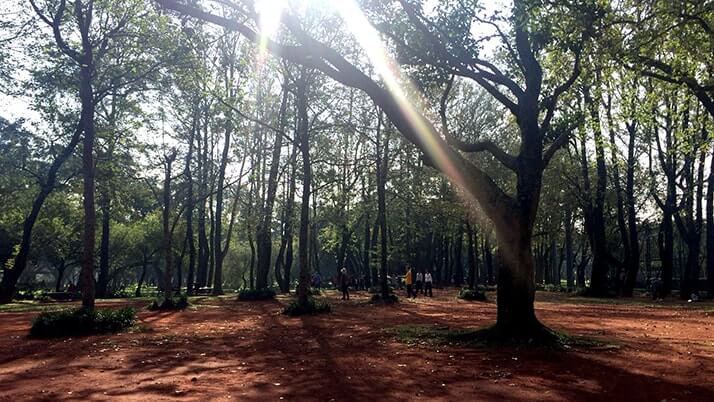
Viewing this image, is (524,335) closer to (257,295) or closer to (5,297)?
(257,295)

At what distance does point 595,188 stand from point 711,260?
280 inches

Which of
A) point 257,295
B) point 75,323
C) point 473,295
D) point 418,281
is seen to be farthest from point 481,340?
point 418,281

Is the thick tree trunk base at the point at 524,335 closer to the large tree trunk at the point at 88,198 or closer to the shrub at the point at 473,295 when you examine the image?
the large tree trunk at the point at 88,198

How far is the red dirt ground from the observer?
22.0ft

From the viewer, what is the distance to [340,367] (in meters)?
8.38

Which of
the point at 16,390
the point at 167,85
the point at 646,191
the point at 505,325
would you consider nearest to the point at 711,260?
the point at 646,191

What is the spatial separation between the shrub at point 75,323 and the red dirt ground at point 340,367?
0.50 meters

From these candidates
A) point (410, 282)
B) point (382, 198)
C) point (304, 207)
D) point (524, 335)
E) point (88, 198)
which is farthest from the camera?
point (410, 282)

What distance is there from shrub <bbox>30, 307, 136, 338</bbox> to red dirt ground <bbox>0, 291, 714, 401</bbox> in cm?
50

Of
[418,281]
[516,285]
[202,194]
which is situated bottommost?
[418,281]

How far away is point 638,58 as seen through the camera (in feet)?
43.5

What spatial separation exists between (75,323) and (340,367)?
24.4 ft

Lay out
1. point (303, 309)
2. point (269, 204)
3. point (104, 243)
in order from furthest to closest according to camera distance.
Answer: point (104, 243) < point (269, 204) < point (303, 309)

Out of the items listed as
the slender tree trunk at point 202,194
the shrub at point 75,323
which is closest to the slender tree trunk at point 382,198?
the slender tree trunk at point 202,194
